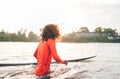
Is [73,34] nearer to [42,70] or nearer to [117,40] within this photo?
[117,40]

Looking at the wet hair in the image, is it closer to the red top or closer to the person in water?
the person in water

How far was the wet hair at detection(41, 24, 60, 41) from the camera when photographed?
19.7 feet

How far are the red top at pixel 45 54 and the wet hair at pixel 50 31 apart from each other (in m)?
0.11

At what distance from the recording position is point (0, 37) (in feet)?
351

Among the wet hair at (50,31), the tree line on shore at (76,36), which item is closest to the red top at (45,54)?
the wet hair at (50,31)

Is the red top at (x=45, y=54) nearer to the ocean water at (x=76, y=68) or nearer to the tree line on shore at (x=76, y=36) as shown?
the ocean water at (x=76, y=68)

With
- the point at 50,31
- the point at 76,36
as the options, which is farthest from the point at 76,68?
the point at 76,36

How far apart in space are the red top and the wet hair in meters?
0.11

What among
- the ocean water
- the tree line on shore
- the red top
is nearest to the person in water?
the red top

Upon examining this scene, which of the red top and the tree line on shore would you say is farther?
the tree line on shore

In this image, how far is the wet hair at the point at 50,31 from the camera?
19.7 ft

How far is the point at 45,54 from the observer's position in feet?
20.0

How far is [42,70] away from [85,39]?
123501 millimetres

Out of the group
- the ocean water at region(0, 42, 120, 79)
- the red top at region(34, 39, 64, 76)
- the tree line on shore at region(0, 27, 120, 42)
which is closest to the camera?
the red top at region(34, 39, 64, 76)
